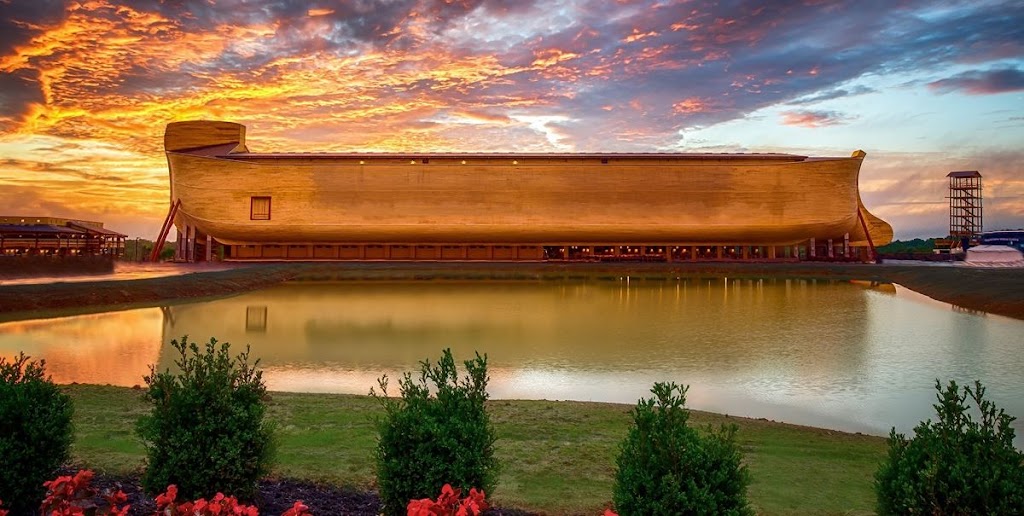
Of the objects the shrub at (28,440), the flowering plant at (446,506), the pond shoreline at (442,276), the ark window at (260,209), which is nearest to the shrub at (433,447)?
the flowering plant at (446,506)

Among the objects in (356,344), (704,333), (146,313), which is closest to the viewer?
(356,344)

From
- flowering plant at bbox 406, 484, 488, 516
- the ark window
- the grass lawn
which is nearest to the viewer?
flowering plant at bbox 406, 484, 488, 516

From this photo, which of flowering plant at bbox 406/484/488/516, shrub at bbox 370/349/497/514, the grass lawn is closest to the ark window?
the grass lawn

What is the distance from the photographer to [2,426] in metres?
4.69

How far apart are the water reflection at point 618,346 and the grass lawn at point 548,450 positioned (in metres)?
1.51

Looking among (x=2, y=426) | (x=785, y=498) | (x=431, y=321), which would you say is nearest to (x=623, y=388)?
(x=785, y=498)

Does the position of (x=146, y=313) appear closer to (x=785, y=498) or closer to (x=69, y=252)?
(x=785, y=498)

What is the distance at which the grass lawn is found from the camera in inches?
222

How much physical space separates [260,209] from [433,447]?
66008mm

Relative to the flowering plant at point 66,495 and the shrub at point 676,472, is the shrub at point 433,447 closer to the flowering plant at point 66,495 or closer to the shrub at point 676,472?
the shrub at point 676,472

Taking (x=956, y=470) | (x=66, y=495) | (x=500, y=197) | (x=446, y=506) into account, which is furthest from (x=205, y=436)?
(x=500, y=197)

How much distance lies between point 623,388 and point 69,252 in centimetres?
5723

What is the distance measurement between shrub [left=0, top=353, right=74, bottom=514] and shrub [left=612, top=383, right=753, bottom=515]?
410cm

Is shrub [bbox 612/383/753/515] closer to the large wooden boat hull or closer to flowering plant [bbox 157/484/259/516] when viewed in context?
flowering plant [bbox 157/484/259/516]
